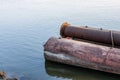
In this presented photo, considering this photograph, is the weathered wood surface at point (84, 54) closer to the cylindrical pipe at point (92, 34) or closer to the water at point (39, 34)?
the water at point (39, 34)

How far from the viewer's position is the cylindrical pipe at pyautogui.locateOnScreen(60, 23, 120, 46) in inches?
443

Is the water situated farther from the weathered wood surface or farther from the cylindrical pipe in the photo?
the cylindrical pipe

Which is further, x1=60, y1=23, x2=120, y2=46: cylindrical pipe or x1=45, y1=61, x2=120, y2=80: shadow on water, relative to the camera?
x1=60, y1=23, x2=120, y2=46: cylindrical pipe

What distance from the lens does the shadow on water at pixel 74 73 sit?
10.3 m

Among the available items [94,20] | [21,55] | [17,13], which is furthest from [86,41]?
[17,13]

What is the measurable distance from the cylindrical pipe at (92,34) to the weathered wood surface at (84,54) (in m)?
0.91

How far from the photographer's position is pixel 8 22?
2064cm

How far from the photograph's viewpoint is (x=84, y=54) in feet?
34.7

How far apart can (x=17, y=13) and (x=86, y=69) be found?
14.6 meters

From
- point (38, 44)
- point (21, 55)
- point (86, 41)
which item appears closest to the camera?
point (86, 41)

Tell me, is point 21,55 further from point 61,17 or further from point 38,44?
point 61,17

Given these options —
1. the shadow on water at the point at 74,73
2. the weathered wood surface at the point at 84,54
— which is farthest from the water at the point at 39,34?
the weathered wood surface at the point at 84,54

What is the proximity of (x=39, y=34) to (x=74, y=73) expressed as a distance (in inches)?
245

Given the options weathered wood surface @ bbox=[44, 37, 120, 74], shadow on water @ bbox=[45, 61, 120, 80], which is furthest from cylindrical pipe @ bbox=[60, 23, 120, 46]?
shadow on water @ bbox=[45, 61, 120, 80]
